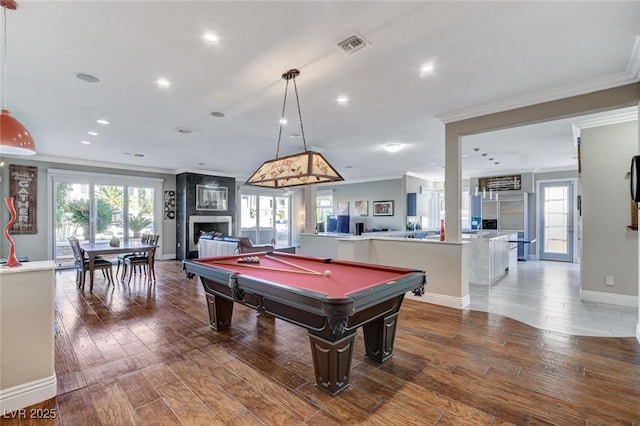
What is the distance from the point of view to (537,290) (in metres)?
5.32

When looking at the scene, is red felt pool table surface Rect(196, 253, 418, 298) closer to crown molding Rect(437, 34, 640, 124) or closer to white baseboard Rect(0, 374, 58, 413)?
white baseboard Rect(0, 374, 58, 413)

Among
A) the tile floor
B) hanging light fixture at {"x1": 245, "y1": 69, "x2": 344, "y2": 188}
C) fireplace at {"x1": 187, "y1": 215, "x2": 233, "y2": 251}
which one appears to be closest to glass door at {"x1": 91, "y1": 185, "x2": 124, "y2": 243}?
fireplace at {"x1": 187, "y1": 215, "x2": 233, "y2": 251}

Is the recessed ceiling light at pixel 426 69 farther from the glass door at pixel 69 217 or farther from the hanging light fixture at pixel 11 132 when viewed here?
the glass door at pixel 69 217

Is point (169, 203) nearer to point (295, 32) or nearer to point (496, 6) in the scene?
point (295, 32)

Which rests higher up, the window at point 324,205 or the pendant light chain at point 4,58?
the pendant light chain at point 4,58

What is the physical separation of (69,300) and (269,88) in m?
4.52

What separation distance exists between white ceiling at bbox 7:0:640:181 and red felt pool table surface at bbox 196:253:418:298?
1998 mm

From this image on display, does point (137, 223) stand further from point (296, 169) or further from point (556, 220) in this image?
point (556, 220)

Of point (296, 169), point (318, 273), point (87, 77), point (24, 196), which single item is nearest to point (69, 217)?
point (24, 196)

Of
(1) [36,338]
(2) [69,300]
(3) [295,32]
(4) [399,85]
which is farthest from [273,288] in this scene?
(2) [69,300]

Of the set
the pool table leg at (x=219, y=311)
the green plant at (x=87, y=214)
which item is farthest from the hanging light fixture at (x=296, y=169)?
the green plant at (x=87, y=214)

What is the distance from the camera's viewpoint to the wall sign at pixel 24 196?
675cm

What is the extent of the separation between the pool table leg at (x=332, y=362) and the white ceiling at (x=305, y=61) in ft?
7.85

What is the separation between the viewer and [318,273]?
9.54ft
